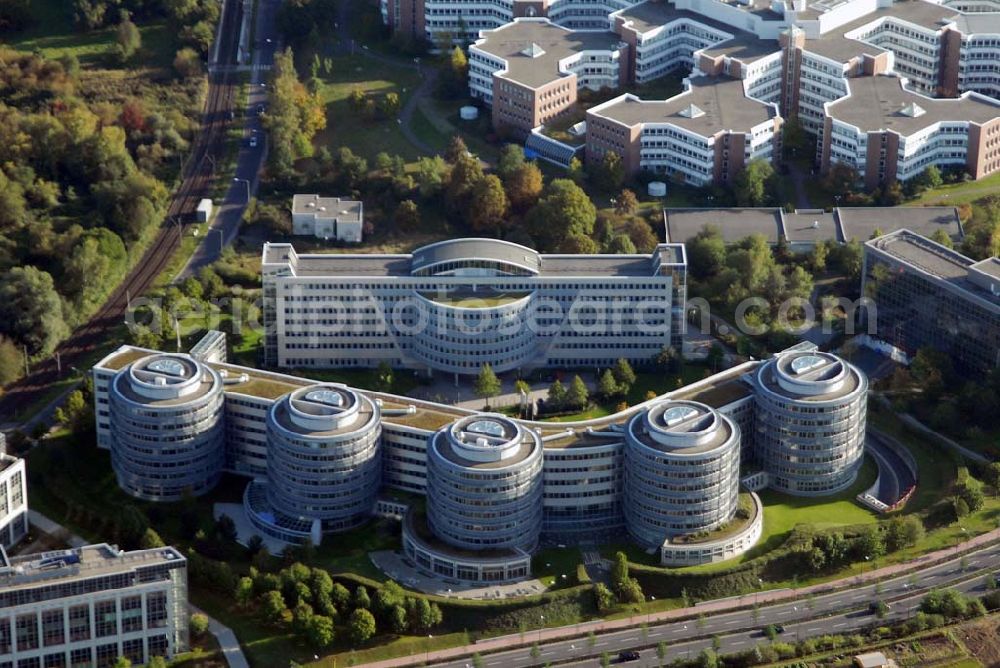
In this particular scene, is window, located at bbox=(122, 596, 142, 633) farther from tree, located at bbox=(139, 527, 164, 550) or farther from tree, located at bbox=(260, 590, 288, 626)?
tree, located at bbox=(139, 527, 164, 550)

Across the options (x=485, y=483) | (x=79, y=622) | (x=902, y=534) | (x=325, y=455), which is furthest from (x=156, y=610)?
(x=902, y=534)

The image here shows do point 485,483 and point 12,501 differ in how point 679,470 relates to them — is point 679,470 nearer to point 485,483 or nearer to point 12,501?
point 485,483

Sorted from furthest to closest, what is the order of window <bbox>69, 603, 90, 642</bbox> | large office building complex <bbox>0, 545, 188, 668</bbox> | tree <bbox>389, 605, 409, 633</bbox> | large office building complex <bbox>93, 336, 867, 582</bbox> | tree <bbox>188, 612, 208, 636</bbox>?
large office building complex <bbox>93, 336, 867, 582</bbox>
tree <bbox>389, 605, 409, 633</bbox>
tree <bbox>188, 612, 208, 636</bbox>
window <bbox>69, 603, 90, 642</bbox>
large office building complex <bbox>0, 545, 188, 668</bbox>

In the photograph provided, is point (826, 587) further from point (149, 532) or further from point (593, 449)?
point (149, 532)

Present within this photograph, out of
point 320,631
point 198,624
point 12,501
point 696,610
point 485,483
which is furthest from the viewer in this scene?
point 12,501

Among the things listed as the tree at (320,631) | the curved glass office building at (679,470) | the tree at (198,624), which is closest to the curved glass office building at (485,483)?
the curved glass office building at (679,470)

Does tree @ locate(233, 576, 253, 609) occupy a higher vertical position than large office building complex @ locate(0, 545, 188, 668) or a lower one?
lower

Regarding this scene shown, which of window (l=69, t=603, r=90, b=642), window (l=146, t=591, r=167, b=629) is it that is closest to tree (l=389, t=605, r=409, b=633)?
window (l=146, t=591, r=167, b=629)
